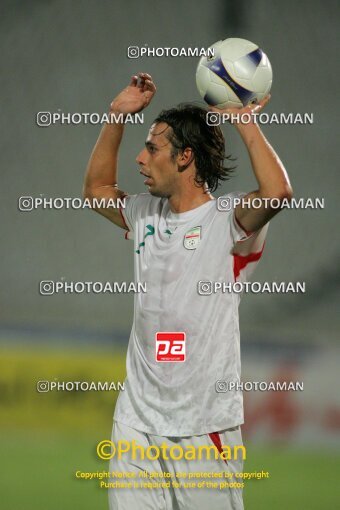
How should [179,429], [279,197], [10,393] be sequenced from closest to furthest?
[279,197]
[179,429]
[10,393]

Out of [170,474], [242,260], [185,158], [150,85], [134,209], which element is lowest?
[170,474]

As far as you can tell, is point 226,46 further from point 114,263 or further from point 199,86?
point 114,263

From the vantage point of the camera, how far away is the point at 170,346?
2602 millimetres

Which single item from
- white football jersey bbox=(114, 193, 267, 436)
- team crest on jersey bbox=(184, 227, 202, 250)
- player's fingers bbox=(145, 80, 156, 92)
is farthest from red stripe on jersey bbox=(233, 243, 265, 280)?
player's fingers bbox=(145, 80, 156, 92)

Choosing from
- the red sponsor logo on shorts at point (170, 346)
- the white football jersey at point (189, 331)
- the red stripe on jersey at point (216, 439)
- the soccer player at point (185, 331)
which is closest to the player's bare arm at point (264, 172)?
the soccer player at point (185, 331)

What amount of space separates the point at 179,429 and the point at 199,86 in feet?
3.37

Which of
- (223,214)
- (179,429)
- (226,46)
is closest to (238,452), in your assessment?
(179,429)

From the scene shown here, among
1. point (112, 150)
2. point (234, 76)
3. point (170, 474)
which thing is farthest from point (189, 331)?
point (234, 76)

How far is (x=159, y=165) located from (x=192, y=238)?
10.0 inches

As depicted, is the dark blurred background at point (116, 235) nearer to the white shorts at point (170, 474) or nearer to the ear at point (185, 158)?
the ear at point (185, 158)

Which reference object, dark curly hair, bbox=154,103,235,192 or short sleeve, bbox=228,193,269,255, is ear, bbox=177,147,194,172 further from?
short sleeve, bbox=228,193,269,255

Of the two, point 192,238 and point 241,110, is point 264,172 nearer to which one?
point 241,110

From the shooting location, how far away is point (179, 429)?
258 cm

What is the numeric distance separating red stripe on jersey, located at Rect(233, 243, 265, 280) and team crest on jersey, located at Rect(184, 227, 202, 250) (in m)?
0.12
